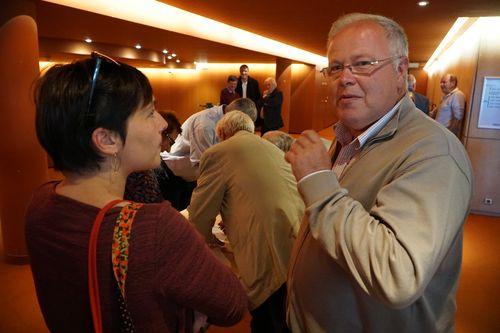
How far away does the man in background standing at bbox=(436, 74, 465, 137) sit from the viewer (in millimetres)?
5039

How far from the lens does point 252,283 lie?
1817mm

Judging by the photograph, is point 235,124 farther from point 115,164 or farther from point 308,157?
point 115,164

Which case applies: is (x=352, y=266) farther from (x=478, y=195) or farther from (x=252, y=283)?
(x=478, y=195)

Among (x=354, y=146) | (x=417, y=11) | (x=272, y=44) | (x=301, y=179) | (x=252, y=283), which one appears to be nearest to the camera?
(x=301, y=179)

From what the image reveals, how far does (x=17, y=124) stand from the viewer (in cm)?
318

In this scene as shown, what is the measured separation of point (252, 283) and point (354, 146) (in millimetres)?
1001

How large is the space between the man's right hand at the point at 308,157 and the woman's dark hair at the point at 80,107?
43cm

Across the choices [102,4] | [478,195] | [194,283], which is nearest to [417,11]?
[478,195]

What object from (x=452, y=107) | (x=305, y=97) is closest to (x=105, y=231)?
(x=452, y=107)

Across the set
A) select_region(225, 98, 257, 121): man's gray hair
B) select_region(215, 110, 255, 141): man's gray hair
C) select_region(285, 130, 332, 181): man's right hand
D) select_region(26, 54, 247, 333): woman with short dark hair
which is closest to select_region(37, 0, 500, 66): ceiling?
select_region(225, 98, 257, 121): man's gray hair

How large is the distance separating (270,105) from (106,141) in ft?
22.0

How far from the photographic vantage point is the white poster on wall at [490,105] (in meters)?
4.67

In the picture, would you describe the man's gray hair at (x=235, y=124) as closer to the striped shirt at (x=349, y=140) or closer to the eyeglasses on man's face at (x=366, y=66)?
the striped shirt at (x=349, y=140)

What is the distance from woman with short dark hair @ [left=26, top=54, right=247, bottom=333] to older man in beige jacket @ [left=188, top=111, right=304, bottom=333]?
100cm
